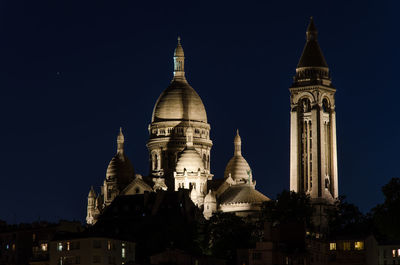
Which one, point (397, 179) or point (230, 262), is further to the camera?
point (230, 262)

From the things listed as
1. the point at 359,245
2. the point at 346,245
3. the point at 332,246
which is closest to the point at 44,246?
the point at 332,246

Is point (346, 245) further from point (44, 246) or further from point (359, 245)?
point (44, 246)

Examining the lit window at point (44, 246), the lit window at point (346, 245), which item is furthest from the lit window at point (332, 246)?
the lit window at point (44, 246)

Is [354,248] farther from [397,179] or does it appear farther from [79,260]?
[79,260]

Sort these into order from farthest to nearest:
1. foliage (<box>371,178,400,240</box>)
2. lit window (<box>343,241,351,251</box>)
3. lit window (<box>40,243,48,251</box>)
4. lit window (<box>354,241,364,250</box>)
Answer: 1. lit window (<box>40,243,48,251</box>)
2. lit window (<box>343,241,351,251</box>)
3. lit window (<box>354,241,364,250</box>)
4. foliage (<box>371,178,400,240</box>)

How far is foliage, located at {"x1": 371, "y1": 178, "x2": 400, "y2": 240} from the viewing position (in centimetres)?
17450

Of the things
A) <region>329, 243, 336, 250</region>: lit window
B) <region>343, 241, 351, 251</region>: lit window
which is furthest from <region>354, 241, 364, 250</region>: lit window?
<region>329, 243, 336, 250</region>: lit window

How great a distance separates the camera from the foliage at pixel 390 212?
174 m

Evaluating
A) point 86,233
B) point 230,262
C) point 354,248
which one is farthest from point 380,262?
point 86,233

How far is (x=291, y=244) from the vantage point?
182 meters

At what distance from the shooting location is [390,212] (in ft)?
575

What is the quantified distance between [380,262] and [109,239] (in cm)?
2937

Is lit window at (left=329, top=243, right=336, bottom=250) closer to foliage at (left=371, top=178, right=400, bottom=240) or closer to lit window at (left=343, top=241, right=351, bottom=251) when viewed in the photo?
lit window at (left=343, top=241, right=351, bottom=251)

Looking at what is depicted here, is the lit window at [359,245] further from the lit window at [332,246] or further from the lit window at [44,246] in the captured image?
the lit window at [44,246]
